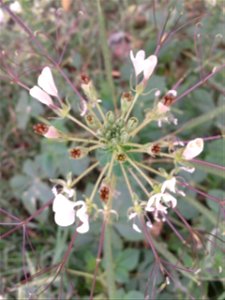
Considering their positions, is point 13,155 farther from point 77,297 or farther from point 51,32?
point 77,297

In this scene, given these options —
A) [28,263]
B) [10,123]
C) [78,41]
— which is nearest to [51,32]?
[78,41]

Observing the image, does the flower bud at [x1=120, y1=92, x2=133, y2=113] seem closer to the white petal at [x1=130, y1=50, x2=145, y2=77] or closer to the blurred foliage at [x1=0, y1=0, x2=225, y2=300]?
the white petal at [x1=130, y1=50, x2=145, y2=77]

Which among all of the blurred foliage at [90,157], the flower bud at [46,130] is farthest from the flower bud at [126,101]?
the blurred foliage at [90,157]

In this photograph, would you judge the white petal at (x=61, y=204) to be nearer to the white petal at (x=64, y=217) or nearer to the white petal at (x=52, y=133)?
the white petal at (x=64, y=217)

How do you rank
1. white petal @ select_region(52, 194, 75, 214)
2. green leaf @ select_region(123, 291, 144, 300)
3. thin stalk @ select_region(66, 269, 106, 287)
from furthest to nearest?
1. thin stalk @ select_region(66, 269, 106, 287)
2. green leaf @ select_region(123, 291, 144, 300)
3. white petal @ select_region(52, 194, 75, 214)

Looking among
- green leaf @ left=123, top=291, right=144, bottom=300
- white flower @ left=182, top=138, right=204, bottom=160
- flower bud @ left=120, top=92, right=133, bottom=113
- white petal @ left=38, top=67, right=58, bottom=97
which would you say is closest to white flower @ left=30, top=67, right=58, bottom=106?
white petal @ left=38, top=67, right=58, bottom=97

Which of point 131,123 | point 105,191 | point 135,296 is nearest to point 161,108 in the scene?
point 131,123

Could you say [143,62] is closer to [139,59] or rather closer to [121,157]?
[139,59]
